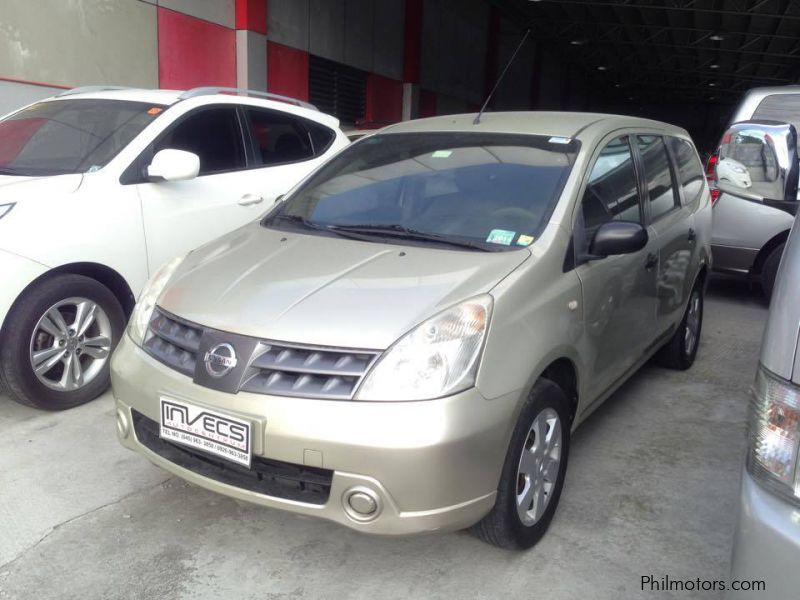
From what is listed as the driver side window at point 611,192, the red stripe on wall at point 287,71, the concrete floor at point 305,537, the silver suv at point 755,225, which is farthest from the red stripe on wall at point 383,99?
the concrete floor at point 305,537

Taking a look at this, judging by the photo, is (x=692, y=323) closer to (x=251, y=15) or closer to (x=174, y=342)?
(x=174, y=342)

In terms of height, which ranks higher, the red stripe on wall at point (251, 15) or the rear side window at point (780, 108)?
the red stripe on wall at point (251, 15)

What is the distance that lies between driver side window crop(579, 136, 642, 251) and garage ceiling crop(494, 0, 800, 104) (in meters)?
15.7

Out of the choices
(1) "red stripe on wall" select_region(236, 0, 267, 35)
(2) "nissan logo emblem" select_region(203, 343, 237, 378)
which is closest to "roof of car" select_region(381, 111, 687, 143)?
(2) "nissan logo emblem" select_region(203, 343, 237, 378)

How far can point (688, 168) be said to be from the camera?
4512mm

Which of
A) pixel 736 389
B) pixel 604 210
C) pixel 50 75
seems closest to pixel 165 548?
pixel 604 210

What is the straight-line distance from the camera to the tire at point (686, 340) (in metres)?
4.42

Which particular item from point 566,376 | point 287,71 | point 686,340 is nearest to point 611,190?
point 566,376

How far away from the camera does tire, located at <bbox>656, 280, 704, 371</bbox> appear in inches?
174

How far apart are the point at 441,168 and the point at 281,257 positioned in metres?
0.92

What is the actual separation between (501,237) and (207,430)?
1.33 metres

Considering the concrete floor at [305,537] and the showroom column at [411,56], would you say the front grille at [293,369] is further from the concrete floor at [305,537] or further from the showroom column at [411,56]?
the showroom column at [411,56]

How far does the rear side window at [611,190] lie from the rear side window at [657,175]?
0.22 metres

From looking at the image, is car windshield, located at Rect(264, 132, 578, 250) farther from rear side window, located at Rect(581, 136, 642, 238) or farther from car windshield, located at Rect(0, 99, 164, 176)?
car windshield, located at Rect(0, 99, 164, 176)
